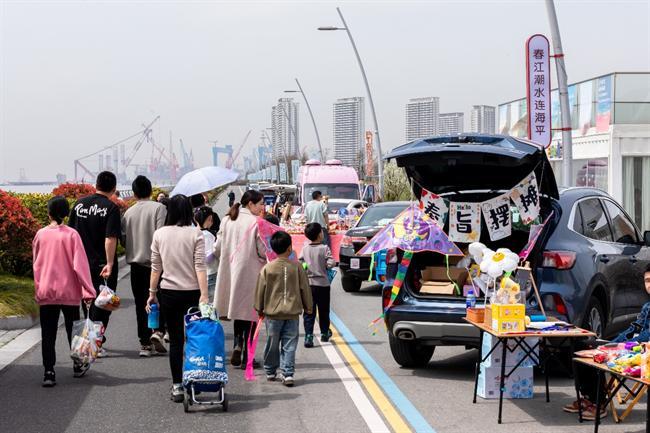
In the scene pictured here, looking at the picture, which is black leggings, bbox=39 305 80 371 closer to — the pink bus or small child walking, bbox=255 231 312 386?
small child walking, bbox=255 231 312 386

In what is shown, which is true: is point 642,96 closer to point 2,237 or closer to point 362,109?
point 2,237

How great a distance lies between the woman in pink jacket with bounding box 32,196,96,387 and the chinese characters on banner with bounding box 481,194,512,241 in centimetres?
399

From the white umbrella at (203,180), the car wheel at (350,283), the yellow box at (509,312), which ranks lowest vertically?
the car wheel at (350,283)

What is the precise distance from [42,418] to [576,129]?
89.0 ft

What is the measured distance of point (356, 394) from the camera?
8477 millimetres

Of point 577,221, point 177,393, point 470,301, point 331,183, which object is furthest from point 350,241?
point 331,183

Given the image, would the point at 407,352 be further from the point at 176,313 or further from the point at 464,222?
the point at 176,313

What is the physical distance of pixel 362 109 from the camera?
173 metres

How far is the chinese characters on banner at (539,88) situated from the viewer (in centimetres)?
1856

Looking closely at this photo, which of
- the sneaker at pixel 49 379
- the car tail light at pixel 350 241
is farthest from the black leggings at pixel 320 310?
the car tail light at pixel 350 241

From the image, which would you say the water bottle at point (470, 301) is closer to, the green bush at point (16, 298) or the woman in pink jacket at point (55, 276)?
the woman in pink jacket at point (55, 276)

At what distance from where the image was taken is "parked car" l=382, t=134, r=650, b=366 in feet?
28.3

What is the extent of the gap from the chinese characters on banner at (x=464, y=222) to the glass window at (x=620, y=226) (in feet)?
5.71

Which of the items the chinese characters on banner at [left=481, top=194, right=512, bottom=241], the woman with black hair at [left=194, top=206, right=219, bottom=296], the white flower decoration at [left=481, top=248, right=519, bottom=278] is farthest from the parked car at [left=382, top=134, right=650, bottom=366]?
the woman with black hair at [left=194, top=206, right=219, bottom=296]
